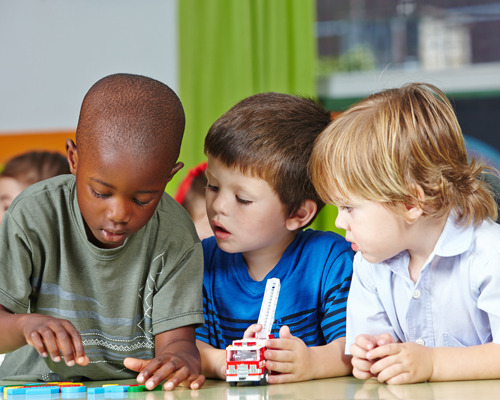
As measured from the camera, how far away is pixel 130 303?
940 mm

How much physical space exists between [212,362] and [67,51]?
250 centimetres

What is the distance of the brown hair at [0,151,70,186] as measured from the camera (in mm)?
1859

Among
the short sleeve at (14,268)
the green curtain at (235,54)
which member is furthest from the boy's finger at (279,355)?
the green curtain at (235,54)

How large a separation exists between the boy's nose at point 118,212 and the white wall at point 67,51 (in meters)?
2.26

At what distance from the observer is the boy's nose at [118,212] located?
0.81 meters

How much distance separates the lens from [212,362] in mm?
938

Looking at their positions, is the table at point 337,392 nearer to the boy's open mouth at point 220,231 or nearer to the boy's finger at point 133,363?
the boy's finger at point 133,363

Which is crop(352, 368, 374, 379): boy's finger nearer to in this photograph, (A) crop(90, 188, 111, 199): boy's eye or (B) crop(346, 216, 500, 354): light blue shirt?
(B) crop(346, 216, 500, 354): light blue shirt

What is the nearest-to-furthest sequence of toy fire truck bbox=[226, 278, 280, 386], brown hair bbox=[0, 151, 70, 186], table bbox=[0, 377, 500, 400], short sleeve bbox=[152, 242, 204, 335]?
table bbox=[0, 377, 500, 400] → toy fire truck bbox=[226, 278, 280, 386] → short sleeve bbox=[152, 242, 204, 335] → brown hair bbox=[0, 151, 70, 186]

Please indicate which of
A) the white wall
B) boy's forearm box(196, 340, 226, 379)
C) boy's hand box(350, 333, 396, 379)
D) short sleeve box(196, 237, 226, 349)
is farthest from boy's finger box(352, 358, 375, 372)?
the white wall

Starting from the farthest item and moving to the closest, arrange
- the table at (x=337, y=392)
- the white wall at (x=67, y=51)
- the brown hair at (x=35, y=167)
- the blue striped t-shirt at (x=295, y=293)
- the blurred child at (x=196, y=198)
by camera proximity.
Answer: the white wall at (x=67, y=51)
the brown hair at (x=35, y=167)
the blurred child at (x=196, y=198)
the blue striped t-shirt at (x=295, y=293)
the table at (x=337, y=392)

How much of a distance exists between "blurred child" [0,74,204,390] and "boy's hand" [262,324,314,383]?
104 millimetres

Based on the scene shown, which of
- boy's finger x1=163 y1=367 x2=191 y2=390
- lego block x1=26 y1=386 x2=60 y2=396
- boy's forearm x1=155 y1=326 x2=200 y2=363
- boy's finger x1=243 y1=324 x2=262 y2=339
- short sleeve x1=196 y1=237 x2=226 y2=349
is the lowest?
short sleeve x1=196 y1=237 x2=226 y2=349

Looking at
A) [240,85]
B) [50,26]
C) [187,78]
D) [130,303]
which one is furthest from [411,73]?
[130,303]
